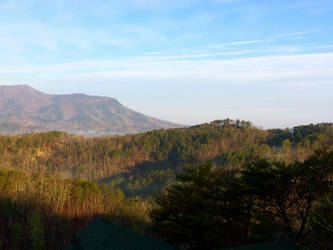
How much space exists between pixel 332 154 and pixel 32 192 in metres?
55.7

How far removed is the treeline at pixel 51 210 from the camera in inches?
2047

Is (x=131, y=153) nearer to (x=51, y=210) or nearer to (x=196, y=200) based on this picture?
(x=51, y=210)

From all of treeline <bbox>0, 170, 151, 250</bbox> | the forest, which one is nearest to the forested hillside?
the forest

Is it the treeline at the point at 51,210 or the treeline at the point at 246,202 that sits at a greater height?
the treeline at the point at 246,202

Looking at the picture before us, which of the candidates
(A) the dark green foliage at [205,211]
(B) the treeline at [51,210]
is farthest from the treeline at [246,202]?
(B) the treeline at [51,210]

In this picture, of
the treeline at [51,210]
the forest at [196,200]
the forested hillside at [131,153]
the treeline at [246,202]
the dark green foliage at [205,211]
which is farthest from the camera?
the forested hillside at [131,153]

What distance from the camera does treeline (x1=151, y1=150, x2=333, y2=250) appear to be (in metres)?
21.5

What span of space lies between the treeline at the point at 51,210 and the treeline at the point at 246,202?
29699 mm

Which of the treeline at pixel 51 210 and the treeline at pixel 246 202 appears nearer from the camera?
the treeline at pixel 246 202

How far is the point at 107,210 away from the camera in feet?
217

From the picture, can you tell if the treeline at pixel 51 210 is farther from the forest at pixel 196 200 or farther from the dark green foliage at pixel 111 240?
the dark green foliage at pixel 111 240

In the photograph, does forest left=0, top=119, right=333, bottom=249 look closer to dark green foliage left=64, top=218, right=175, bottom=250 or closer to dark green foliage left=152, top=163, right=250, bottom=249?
dark green foliage left=152, top=163, right=250, bottom=249

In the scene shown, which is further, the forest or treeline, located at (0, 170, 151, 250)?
treeline, located at (0, 170, 151, 250)

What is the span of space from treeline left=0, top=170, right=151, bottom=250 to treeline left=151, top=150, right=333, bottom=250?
1169 inches
